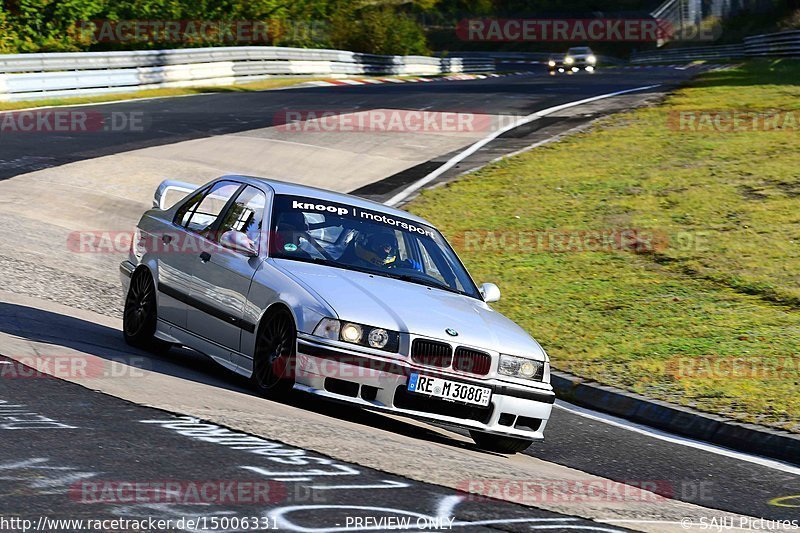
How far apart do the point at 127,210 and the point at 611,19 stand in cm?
7198

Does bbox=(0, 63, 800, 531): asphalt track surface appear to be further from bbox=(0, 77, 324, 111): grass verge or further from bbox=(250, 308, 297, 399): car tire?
bbox=(0, 77, 324, 111): grass verge

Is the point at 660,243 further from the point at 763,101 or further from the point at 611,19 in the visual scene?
the point at 611,19

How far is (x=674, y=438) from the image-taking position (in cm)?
916

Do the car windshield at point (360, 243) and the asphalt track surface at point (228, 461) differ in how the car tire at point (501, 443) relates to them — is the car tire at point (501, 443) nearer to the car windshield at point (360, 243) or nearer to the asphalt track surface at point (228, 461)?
the asphalt track surface at point (228, 461)

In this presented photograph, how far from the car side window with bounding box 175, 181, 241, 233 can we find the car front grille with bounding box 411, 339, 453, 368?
258cm

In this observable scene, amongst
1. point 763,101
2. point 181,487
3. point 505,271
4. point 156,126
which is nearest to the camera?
point 181,487

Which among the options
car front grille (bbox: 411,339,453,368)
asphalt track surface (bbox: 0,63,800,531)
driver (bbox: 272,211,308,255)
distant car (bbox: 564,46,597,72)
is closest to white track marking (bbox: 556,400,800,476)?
asphalt track surface (bbox: 0,63,800,531)

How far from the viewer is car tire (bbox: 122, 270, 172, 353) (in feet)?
32.0

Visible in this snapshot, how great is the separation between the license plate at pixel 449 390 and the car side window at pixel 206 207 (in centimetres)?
270

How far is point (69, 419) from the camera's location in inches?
262

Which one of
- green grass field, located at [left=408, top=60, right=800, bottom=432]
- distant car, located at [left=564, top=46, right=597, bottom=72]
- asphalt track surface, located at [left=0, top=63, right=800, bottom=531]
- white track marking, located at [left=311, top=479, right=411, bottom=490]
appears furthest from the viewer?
distant car, located at [left=564, top=46, right=597, bottom=72]

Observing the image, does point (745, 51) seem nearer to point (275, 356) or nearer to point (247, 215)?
point (247, 215)

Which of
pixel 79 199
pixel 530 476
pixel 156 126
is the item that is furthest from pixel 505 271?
pixel 156 126

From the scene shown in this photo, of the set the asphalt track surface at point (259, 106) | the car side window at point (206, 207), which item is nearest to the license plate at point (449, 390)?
the car side window at point (206, 207)
